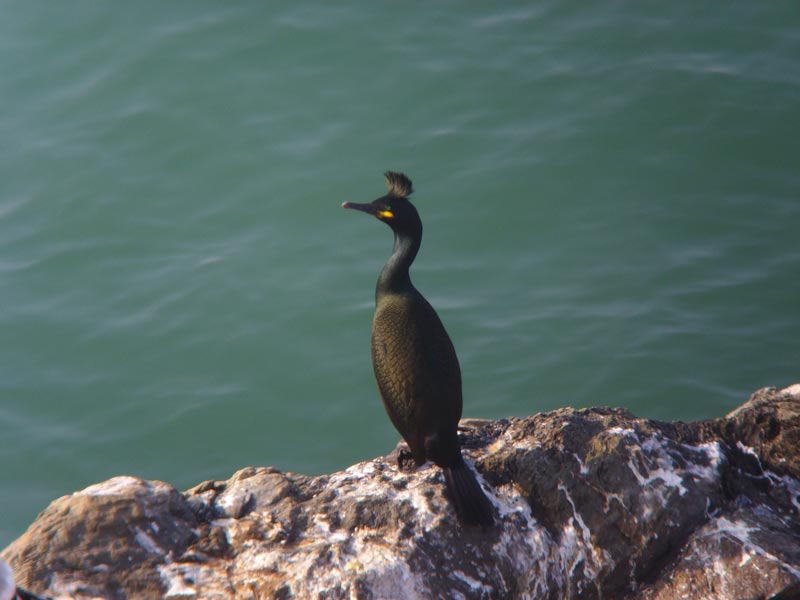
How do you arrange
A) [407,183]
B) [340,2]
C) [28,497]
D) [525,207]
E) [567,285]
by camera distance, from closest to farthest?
[407,183]
[28,497]
[567,285]
[525,207]
[340,2]

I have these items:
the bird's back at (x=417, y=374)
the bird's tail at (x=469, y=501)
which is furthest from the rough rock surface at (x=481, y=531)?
the bird's back at (x=417, y=374)

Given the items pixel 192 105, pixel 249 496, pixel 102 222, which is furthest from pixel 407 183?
pixel 192 105

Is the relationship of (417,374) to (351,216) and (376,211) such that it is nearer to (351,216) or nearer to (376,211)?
(376,211)

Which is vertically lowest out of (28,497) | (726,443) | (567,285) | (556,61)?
(28,497)

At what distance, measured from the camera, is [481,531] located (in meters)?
3.36

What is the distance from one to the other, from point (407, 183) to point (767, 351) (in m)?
4.09

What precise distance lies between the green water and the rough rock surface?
10.5 feet

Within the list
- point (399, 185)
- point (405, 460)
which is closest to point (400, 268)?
point (399, 185)

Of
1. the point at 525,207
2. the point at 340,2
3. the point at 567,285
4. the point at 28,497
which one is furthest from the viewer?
the point at 340,2

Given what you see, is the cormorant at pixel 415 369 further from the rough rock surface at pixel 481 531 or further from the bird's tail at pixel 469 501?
the rough rock surface at pixel 481 531

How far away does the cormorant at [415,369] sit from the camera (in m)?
3.44

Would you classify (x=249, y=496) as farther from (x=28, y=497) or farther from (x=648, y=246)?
(x=648, y=246)

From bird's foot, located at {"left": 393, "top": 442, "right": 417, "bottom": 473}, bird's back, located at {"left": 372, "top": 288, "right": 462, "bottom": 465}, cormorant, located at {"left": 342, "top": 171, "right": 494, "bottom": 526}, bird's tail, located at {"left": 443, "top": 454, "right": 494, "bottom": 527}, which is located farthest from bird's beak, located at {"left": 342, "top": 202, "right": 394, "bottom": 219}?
bird's tail, located at {"left": 443, "top": 454, "right": 494, "bottom": 527}

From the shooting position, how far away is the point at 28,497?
6.77m
